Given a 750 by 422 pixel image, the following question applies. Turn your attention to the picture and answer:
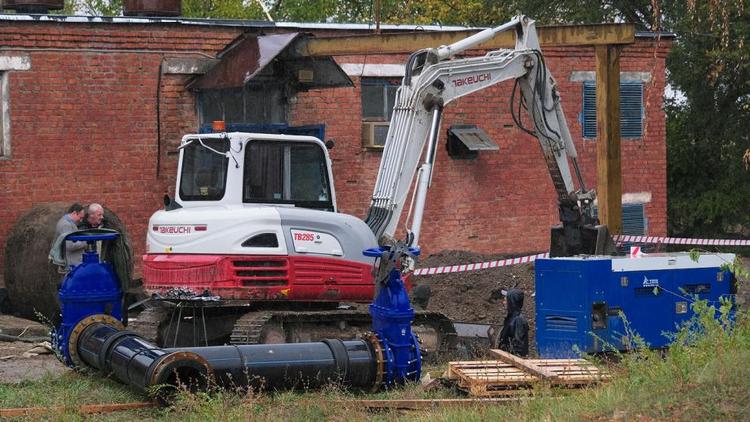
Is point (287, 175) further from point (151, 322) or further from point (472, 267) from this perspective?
point (472, 267)

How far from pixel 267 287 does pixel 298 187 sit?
125 cm

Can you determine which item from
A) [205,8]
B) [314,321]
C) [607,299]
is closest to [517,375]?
[607,299]

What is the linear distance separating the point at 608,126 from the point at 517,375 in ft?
25.9

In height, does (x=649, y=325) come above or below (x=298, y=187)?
below

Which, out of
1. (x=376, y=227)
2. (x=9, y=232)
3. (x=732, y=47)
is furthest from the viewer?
(x=732, y=47)

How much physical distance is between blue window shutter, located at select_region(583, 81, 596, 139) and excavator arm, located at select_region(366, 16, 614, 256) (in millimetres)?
7674

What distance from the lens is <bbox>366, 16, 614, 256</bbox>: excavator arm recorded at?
47.7 ft

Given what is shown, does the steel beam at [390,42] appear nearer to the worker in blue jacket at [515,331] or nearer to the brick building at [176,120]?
the brick building at [176,120]

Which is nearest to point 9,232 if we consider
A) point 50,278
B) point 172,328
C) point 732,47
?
point 50,278

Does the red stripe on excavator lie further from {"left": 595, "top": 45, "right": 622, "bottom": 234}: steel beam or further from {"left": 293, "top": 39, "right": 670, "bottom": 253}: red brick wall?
{"left": 293, "top": 39, "right": 670, "bottom": 253}: red brick wall

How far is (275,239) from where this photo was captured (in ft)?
44.2

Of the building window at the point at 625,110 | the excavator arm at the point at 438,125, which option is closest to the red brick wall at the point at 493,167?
the building window at the point at 625,110

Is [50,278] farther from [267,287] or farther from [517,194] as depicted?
[517,194]

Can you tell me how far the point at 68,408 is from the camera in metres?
10.1
